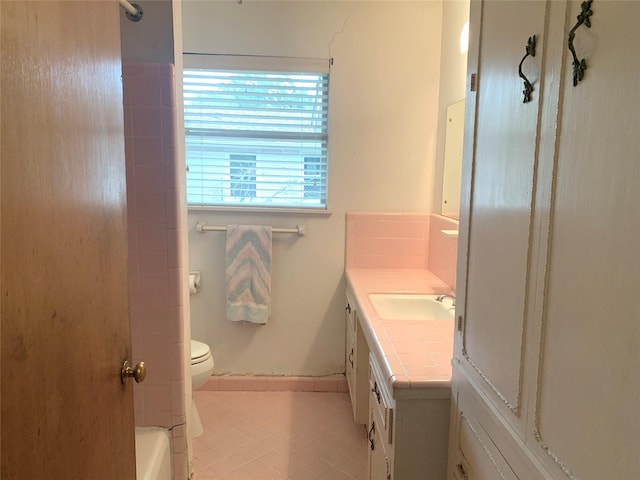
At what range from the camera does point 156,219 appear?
170cm

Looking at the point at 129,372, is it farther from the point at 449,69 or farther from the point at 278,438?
the point at 449,69

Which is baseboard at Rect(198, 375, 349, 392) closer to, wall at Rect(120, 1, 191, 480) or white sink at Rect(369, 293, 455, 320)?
white sink at Rect(369, 293, 455, 320)

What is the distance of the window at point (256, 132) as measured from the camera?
287cm

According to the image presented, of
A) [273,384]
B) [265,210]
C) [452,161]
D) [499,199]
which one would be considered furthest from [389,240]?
[499,199]

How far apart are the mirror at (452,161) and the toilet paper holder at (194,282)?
1.54 metres

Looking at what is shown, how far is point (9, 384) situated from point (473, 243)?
1019 mm

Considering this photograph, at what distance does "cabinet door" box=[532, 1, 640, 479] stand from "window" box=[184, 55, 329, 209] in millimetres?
2237

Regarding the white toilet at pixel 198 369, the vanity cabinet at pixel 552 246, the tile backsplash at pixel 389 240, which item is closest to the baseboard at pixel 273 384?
the white toilet at pixel 198 369

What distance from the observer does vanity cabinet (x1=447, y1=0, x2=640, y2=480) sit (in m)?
0.64

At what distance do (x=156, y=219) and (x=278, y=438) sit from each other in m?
1.50

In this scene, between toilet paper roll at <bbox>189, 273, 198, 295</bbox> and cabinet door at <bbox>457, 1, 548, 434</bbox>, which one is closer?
cabinet door at <bbox>457, 1, 548, 434</bbox>

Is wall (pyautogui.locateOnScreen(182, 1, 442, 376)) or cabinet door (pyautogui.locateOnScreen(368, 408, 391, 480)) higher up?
wall (pyautogui.locateOnScreen(182, 1, 442, 376))

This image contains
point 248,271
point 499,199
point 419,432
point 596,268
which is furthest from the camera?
point 248,271

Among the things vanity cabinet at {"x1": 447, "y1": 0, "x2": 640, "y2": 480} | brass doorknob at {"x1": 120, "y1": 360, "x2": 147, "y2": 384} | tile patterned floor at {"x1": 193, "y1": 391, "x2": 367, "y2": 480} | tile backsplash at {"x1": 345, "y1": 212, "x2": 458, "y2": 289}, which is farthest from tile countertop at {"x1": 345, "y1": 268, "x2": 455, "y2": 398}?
tile patterned floor at {"x1": 193, "y1": 391, "x2": 367, "y2": 480}
